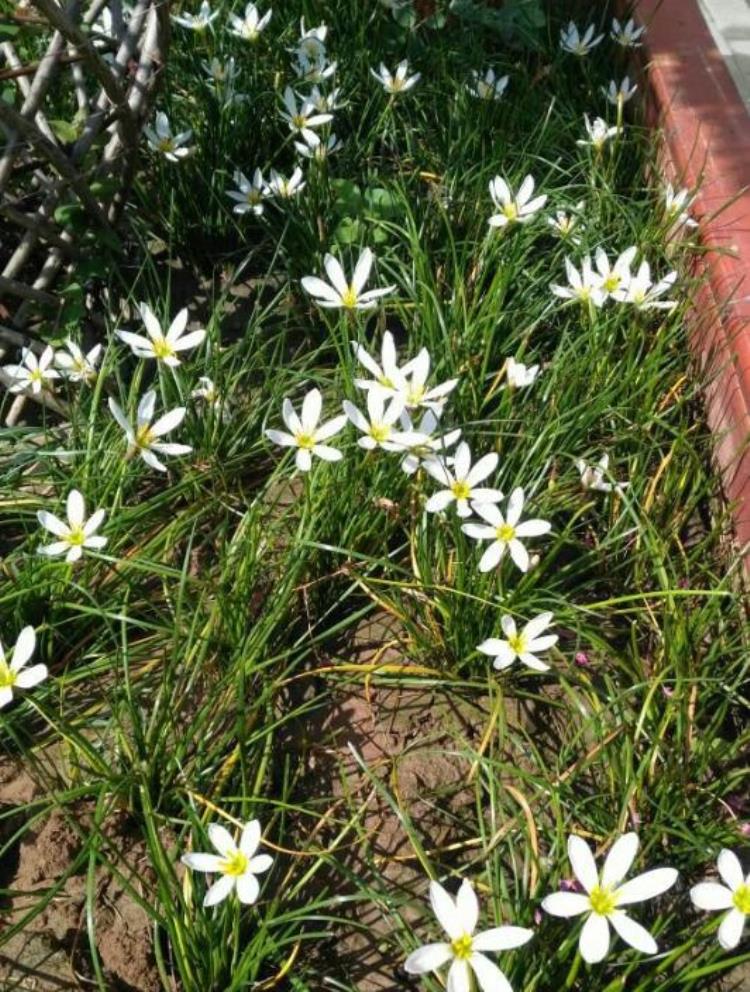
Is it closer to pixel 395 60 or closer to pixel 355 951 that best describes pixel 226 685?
pixel 355 951

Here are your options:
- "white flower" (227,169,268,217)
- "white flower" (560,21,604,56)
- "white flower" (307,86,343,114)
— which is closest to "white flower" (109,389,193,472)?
"white flower" (227,169,268,217)

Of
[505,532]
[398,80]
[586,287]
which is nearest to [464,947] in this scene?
[505,532]

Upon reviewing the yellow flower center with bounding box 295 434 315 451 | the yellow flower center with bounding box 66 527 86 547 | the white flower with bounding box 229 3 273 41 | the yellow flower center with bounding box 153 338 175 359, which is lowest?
the yellow flower center with bounding box 66 527 86 547

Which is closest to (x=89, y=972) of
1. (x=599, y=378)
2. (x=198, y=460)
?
(x=198, y=460)

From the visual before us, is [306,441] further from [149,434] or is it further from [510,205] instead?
[510,205]

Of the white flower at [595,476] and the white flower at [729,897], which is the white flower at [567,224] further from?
the white flower at [729,897]

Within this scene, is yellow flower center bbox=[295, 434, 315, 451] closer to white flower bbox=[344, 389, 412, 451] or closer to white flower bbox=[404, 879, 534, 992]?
→ white flower bbox=[344, 389, 412, 451]
